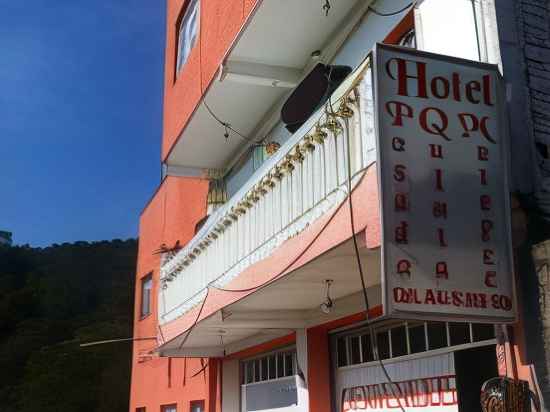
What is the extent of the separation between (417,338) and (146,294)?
11.0 meters

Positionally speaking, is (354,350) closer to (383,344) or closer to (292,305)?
(383,344)

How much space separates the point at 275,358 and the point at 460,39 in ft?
20.7

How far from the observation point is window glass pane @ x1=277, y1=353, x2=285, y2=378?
400 inches

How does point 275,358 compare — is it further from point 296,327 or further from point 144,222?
point 144,222

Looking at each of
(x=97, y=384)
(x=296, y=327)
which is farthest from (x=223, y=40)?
(x=97, y=384)

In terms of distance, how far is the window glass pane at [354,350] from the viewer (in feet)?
26.6

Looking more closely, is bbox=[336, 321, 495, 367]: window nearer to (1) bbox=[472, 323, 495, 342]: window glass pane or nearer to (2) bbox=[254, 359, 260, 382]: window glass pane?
(1) bbox=[472, 323, 495, 342]: window glass pane

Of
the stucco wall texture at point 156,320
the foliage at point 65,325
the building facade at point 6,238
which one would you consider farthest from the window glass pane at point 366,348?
the building facade at point 6,238

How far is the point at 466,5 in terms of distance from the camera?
217 inches

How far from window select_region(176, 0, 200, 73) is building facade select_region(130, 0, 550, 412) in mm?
56

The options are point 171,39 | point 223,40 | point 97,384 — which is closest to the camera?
point 223,40

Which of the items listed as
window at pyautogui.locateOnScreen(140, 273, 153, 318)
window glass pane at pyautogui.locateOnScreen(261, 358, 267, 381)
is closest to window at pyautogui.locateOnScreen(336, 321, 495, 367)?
window glass pane at pyautogui.locateOnScreen(261, 358, 267, 381)

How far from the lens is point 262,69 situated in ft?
31.8

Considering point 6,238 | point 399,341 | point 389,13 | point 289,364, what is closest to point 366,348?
point 399,341
